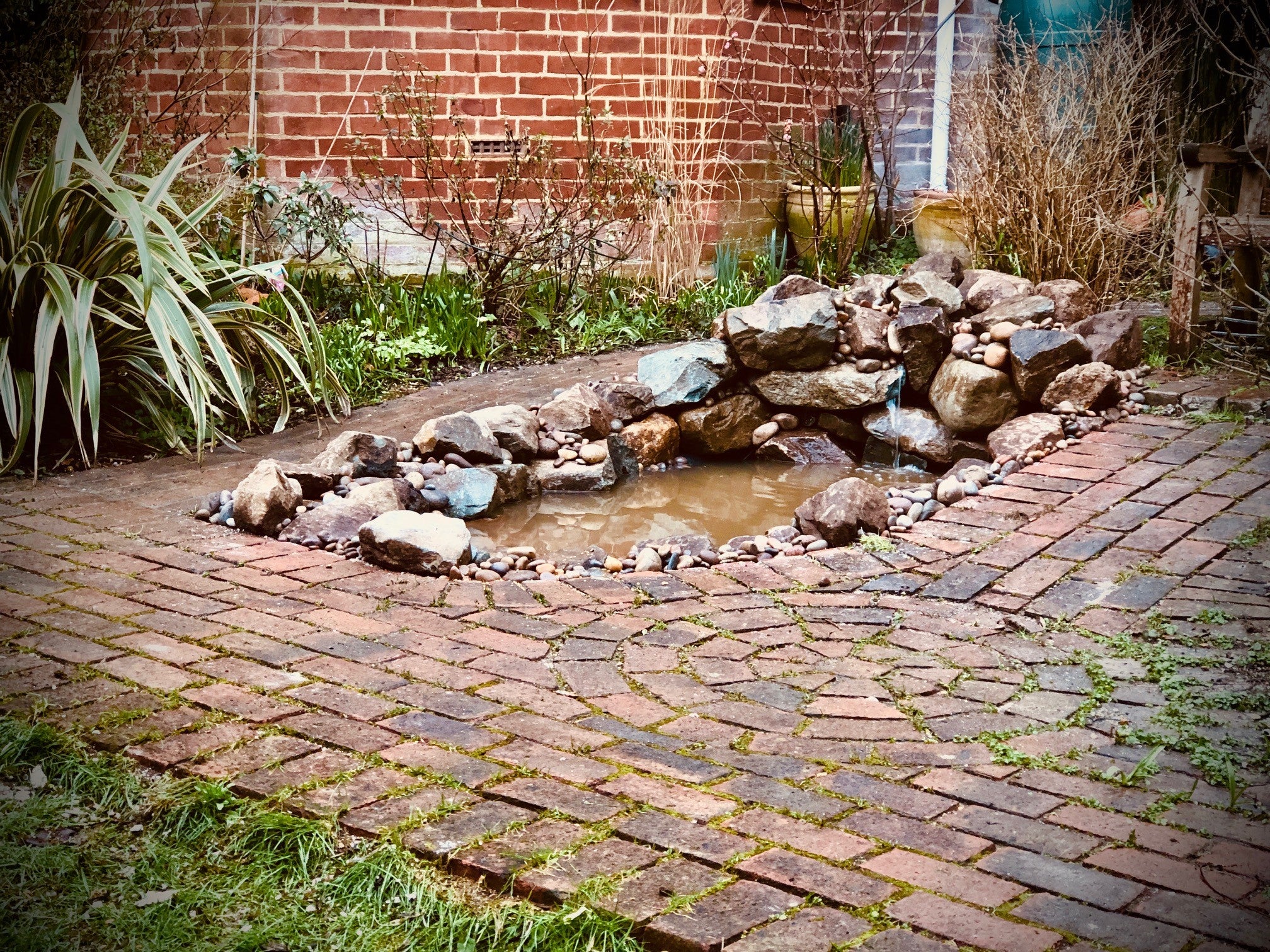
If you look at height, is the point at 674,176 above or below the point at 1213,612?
above

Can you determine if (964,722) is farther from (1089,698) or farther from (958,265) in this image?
(958,265)

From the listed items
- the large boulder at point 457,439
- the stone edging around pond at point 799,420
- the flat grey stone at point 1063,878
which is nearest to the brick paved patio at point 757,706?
the flat grey stone at point 1063,878

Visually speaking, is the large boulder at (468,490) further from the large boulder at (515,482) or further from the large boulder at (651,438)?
the large boulder at (651,438)

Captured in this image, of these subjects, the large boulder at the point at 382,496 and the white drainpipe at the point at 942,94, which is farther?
the white drainpipe at the point at 942,94

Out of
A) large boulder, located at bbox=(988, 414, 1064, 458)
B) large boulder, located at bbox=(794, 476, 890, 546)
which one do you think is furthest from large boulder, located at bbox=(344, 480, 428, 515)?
large boulder, located at bbox=(988, 414, 1064, 458)

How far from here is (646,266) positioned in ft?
23.8

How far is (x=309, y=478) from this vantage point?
4215mm

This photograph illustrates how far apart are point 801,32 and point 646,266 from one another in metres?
2.47

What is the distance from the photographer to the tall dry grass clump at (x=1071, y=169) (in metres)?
6.17

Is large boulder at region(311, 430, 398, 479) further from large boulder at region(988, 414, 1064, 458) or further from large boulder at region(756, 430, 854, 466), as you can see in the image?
large boulder at region(988, 414, 1064, 458)

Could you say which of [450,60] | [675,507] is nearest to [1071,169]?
[675,507]

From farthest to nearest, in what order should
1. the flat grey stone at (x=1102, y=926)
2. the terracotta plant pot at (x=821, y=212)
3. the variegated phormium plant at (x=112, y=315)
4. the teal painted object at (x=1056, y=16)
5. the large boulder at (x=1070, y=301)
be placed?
1. the teal painted object at (x=1056, y=16)
2. the terracotta plant pot at (x=821, y=212)
3. the large boulder at (x=1070, y=301)
4. the variegated phormium plant at (x=112, y=315)
5. the flat grey stone at (x=1102, y=926)

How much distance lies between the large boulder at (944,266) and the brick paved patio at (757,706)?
2641mm

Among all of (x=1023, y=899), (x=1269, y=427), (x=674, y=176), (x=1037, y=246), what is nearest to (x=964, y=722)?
(x=1023, y=899)
